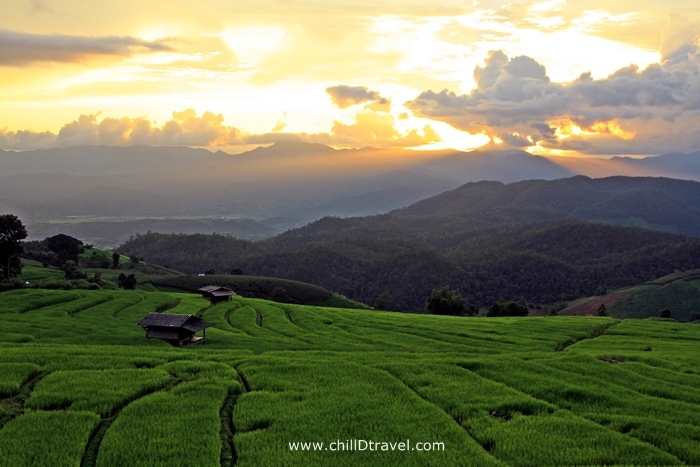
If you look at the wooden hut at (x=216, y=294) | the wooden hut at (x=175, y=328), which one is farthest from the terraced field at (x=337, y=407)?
the wooden hut at (x=216, y=294)

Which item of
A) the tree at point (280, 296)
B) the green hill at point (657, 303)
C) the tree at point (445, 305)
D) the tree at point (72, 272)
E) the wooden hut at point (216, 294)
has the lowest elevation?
the green hill at point (657, 303)

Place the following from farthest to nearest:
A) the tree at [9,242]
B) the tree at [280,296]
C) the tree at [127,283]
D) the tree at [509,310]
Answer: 1. the tree at [280,296]
2. the tree at [127,283]
3. the tree at [509,310]
4. the tree at [9,242]

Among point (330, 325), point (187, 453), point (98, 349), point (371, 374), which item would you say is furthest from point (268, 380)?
point (330, 325)

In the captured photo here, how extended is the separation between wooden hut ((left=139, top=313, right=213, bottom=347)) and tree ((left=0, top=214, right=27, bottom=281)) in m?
60.1

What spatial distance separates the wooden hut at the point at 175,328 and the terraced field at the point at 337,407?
2152 millimetres

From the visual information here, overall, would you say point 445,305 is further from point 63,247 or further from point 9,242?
point 63,247

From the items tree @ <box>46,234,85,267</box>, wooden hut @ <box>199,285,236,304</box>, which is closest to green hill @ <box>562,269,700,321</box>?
wooden hut @ <box>199,285,236,304</box>

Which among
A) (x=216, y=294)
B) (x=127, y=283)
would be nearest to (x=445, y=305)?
(x=216, y=294)

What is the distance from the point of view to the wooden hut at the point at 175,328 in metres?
46.3

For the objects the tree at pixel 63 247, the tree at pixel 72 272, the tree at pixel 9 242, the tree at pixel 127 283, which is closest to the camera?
the tree at pixel 9 242

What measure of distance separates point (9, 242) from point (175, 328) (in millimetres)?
63956

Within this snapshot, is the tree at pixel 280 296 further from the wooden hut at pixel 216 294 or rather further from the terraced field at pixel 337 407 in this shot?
the terraced field at pixel 337 407

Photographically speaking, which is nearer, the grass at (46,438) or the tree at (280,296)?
the grass at (46,438)

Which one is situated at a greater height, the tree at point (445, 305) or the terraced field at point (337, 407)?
the terraced field at point (337, 407)
